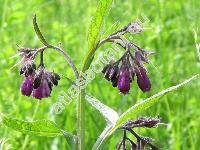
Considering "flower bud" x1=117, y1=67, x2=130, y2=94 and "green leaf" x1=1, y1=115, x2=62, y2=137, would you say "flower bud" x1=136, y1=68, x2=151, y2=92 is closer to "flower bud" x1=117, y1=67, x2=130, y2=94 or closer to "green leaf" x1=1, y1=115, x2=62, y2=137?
"flower bud" x1=117, y1=67, x2=130, y2=94

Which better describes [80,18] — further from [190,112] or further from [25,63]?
[25,63]

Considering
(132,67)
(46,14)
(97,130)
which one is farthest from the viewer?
(46,14)

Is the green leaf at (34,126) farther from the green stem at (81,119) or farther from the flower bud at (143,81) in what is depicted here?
the flower bud at (143,81)

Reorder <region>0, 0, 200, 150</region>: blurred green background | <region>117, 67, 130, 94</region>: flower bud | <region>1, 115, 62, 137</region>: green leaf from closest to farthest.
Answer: <region>1, 115, 62, 137</region>: green leaf < <region>117, 67, 130, 94</region>: flower bud < <region>0, 0, 200, 150</region>: blurred green background

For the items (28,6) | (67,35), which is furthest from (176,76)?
(28,6)

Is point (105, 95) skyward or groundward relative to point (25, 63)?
skyward

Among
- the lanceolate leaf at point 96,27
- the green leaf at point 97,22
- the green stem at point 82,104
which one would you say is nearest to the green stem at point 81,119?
the green stem at point 82,104

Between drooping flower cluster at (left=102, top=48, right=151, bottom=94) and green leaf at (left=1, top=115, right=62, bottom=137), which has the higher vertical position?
drooping flower cluster at (left=102, top=48, right=151, bottom=94)

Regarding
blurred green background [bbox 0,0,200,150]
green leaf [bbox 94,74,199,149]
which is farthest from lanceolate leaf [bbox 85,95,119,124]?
blurred green background [bbox 0,0,200,150]
